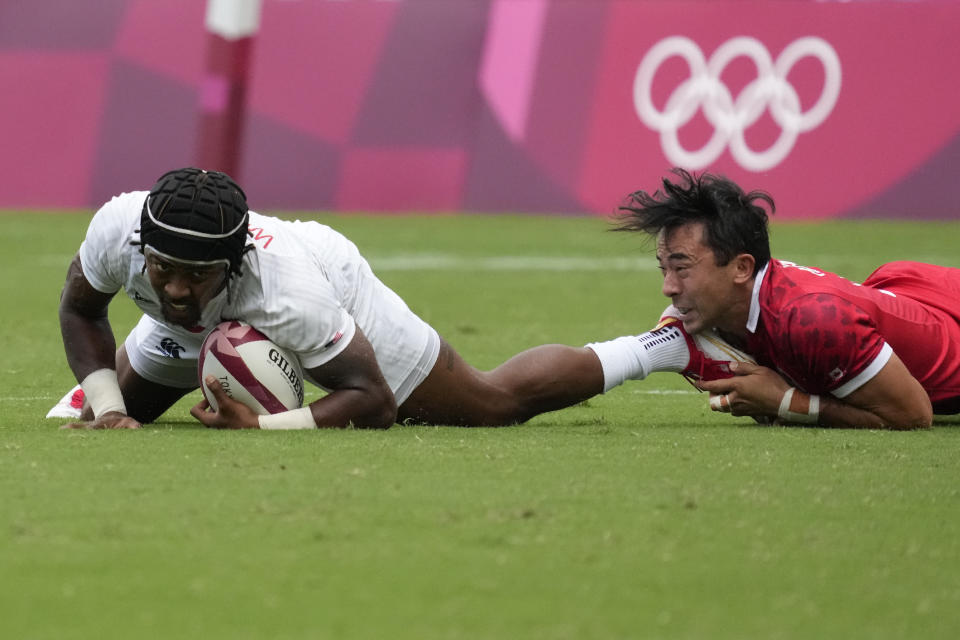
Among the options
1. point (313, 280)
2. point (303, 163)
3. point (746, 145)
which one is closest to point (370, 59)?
point (303, 163)

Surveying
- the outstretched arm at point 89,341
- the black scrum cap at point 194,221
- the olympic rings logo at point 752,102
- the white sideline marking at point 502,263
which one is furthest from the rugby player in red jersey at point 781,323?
the olympic rings logo at point 752,102

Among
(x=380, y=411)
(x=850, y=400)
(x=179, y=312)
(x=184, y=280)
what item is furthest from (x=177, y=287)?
(x=850, y=400)

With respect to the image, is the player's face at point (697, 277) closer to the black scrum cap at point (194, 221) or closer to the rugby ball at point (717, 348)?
the rugby ball at point (717, 348)

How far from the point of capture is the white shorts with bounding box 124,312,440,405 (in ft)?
20.4

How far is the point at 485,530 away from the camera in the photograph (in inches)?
163

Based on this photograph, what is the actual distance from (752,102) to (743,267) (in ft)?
43.2

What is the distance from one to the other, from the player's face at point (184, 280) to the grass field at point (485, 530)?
0.53m

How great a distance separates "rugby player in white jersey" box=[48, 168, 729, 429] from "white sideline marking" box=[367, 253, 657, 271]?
804 centimetres

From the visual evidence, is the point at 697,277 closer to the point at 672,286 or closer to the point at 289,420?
the point at 672,286

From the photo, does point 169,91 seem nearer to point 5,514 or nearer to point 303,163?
point 303,163

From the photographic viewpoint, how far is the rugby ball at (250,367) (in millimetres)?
5703

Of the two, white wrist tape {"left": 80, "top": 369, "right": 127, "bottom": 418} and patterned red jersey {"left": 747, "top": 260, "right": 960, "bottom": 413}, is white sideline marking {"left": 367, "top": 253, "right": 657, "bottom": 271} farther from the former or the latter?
white wrist tape {"left": 80, "top": 369, "right": 127, "bottom": 418}

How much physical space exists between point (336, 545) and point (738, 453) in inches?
82.4

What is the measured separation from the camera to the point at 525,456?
17.6ft
